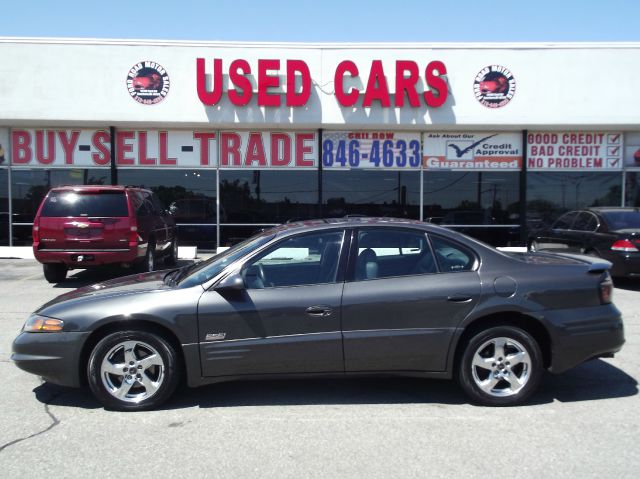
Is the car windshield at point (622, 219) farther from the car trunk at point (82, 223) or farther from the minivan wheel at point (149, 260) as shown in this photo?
the car trunk at point (82, 223)

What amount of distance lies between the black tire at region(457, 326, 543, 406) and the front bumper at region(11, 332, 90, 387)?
311 cm

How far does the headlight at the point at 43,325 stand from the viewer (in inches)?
180

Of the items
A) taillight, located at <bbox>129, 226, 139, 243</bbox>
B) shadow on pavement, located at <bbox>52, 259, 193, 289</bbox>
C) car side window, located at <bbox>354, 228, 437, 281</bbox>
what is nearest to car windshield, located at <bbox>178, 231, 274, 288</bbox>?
car side window, located at <bbox>354, 228, 437, 281</bbox>

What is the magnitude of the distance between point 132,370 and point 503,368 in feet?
9.90

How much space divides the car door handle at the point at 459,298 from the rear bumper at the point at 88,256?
24.3 ft

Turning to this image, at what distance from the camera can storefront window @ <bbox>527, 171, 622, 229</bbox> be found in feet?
55.4

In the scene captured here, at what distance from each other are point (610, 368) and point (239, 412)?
3773 millimetres

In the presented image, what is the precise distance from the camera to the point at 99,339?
4598mm

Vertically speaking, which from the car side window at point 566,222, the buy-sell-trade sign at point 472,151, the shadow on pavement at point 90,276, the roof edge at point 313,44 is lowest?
the shadow on pavement at point 90,276

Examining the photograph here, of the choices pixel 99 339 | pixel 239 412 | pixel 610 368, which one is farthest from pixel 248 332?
pixel 610 368

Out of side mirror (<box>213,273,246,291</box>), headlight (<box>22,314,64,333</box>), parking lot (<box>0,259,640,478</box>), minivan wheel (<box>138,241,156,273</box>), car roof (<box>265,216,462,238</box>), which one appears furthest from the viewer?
minivan wheel (<box>138,241,156,273</box>)

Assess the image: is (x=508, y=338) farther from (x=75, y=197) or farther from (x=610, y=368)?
(x=75, y=197)

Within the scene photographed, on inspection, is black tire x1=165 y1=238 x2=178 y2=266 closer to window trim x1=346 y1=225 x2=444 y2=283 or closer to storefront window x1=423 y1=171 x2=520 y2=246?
storefront window x1=423 y1=171 x2=520 y2=246

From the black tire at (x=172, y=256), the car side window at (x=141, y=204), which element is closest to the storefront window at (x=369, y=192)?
the black tire at (x=172, y=256)
